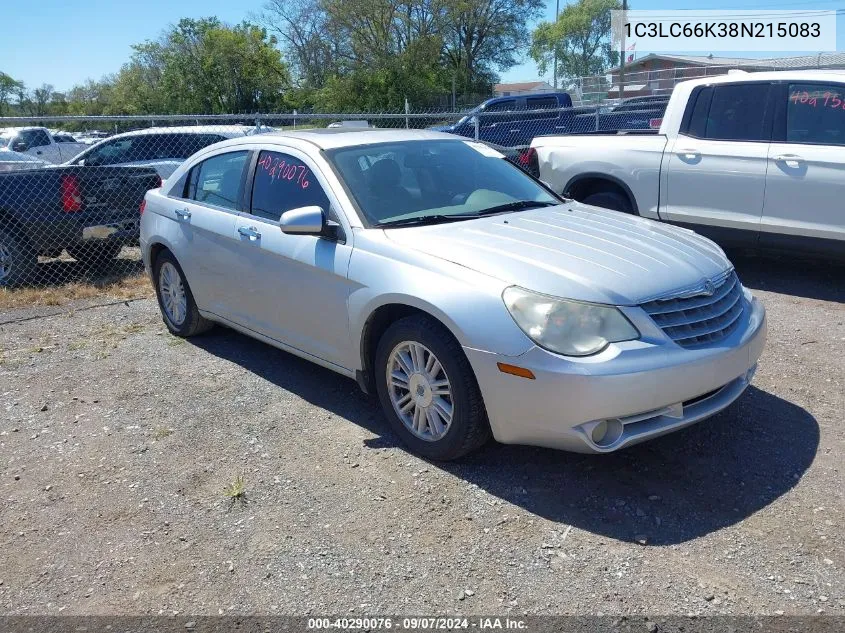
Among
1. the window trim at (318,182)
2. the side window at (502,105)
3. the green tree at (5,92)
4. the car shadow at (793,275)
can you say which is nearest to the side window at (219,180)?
the window trim at (318,182)

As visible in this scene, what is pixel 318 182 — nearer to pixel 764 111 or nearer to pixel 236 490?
pixel 236 490

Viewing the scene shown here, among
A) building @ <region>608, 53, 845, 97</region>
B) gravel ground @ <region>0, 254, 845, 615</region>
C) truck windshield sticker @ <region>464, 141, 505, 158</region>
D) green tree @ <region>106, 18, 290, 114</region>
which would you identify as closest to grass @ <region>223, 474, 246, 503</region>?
gravel ground @ <region>0, 254, 845, 615</region>

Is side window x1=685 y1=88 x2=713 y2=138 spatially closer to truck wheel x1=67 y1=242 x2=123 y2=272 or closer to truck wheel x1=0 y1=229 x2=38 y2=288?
truck wheel x1=67 y1=242 x2=123 y2=272

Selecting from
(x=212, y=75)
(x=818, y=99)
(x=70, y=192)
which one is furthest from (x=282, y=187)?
(x=212, y=75)

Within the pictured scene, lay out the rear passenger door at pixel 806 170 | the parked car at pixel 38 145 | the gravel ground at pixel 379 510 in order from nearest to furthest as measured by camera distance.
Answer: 1. the gravel ground at pixel 379 510
2. the rear passenger door at pixel 806 170
3. the parked car at pixel 38 145

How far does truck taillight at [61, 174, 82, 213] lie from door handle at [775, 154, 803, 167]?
22.4 ft

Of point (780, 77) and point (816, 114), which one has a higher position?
point (780, 77)

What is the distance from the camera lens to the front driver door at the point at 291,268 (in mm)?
4395

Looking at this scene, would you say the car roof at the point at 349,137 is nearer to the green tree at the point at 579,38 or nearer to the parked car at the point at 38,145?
the parked car at the point at 38,145

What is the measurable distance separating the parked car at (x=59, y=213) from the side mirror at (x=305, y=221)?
495 centimetres

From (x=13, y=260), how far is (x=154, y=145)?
5.37m

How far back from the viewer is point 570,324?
349 centimetres

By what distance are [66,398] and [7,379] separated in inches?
29.9

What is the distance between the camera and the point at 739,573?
10.0 ft
